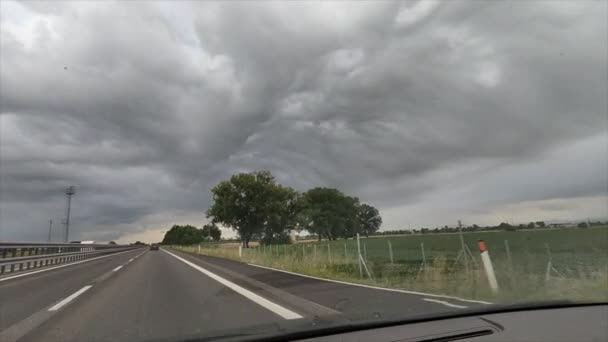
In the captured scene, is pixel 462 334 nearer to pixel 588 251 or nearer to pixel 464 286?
pixel 464 286

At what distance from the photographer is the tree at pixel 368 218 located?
9600 cm

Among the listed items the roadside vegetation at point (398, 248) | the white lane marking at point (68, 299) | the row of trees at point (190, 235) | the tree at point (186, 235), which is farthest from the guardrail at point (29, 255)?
the tree at point (186, 235)

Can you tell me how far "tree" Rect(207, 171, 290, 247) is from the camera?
219 ft

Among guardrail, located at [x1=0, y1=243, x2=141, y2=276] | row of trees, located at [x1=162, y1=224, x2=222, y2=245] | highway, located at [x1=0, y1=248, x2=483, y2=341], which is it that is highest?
row of trees, located at [x1=162, y1=224, x2=222, y2=245]

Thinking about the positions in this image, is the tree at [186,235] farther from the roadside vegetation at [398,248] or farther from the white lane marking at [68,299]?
the white lane marking at [68,299]

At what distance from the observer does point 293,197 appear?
250 ft

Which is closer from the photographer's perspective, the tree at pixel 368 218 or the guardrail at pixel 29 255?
the guardrail at pixel 29 255

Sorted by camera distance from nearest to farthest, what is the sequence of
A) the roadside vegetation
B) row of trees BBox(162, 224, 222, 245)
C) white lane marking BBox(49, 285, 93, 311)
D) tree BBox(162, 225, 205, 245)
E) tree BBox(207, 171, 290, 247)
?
white lane marking BBox(49, 285, 93, 311) < the roadside vegetation < tree BBox(207, 171, 290, 247) < row of trees BBox(162, 224, 222, 245) < tree BBox(162, 225, 205, 245)

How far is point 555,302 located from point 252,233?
68135mm

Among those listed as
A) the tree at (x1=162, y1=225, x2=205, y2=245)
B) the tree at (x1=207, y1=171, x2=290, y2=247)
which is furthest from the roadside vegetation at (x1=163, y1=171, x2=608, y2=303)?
the tree at (x1=162, y1=225, x2=205, y2=245)

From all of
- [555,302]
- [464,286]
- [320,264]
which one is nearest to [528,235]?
[320,264]

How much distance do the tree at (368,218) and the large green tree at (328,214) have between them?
5.98 metres

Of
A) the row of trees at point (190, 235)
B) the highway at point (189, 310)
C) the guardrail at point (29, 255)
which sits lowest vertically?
the highway at point (189, 310)

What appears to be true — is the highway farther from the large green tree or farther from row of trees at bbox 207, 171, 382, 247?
the large green tree
